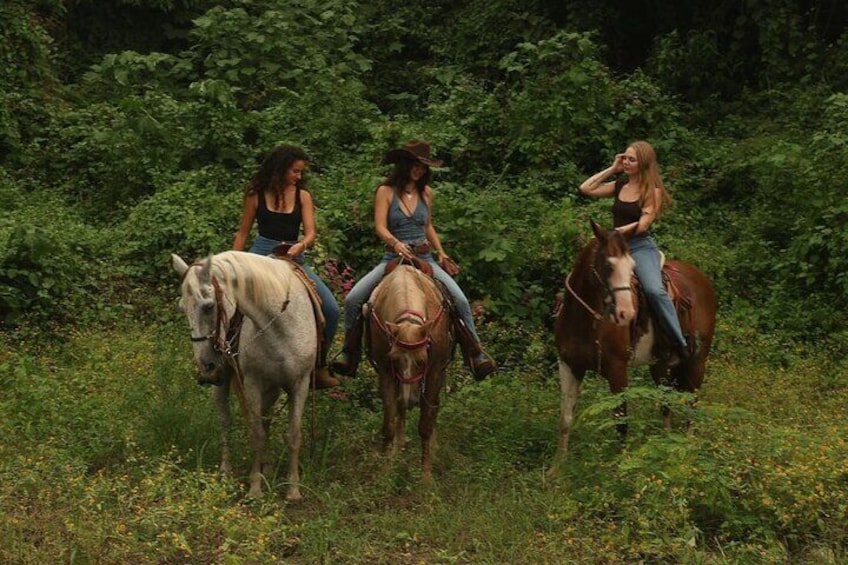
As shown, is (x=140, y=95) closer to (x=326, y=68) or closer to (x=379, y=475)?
(x=326, y=68)

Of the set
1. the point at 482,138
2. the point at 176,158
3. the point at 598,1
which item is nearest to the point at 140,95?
the point at 176,158

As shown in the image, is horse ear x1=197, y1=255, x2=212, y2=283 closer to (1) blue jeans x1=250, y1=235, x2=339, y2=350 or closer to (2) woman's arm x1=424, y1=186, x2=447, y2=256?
(1) blue jeans x1=250, y1=235, x2=339, y2=350

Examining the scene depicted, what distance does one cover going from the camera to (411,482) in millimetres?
8188

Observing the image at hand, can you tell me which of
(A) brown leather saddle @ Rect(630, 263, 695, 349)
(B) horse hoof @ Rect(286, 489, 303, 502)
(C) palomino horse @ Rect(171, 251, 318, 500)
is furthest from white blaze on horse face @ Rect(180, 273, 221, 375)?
(A) brown leather saddle @ Rect(630, 263, 695, 349)

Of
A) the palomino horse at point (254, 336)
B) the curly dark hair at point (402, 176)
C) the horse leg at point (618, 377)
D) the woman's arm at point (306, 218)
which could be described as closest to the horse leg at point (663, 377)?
the horse leg at point (618, 377)

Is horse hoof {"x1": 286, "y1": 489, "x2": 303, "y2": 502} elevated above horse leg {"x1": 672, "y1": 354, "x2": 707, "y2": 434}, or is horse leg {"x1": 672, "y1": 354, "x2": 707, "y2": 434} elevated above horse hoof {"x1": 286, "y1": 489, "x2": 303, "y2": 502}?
horse leg {"x1": 672, "y1": 354, "x2": 707, "y2": 434}

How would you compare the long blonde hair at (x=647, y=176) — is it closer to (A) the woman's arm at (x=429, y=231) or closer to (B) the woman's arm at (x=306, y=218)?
(A) the woman's arm at (x=429, y=231)

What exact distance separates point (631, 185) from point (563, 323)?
115 centimetres

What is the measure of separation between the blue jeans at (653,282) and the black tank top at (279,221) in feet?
8.17

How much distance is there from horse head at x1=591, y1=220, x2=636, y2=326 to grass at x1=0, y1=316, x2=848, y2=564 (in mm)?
682

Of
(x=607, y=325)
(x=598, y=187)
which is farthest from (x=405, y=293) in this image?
(x=598, y=187)

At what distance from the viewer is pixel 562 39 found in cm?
1595

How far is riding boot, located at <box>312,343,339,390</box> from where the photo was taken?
851 centimetres

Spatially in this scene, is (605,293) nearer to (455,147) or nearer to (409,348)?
(409,348)
